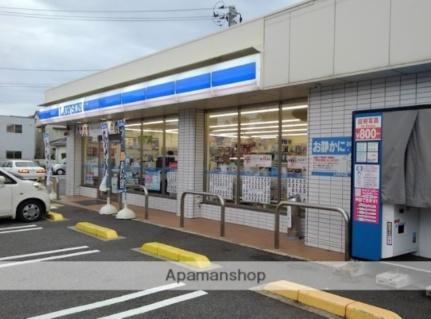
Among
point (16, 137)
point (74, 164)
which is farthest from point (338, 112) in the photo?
point (16, 137)

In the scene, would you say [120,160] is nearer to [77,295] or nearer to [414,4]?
[77,295]

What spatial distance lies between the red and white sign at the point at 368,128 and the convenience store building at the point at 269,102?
0.97 ft

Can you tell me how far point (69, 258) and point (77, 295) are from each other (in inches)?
77.5

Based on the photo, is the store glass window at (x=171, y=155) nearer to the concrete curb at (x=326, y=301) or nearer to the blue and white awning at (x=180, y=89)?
the blue and white awning at (x=180, y=89)

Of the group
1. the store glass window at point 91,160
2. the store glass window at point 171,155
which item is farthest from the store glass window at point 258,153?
the store glass window at point 91,160

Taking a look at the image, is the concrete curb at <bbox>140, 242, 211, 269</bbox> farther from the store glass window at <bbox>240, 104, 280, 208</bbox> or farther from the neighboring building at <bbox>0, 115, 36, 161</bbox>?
the neighboring building at <bbox>0, 115, 36, 161</bbox>

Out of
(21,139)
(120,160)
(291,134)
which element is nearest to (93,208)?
(120,160)

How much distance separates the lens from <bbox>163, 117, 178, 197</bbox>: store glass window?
1256cm

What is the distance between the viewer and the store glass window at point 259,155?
9.82 metres

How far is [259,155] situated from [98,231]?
3.96 meters

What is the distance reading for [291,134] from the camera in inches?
376

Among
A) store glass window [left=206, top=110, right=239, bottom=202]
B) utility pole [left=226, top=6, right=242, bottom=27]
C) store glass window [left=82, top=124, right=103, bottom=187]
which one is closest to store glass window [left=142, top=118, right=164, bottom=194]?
store glass window [left=206, top=110, right=239, bottom=202]

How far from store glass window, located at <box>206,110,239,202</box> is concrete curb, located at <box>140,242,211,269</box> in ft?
11.9

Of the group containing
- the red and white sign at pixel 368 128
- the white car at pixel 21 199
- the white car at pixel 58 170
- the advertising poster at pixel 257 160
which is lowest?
the white car at pixel 58 170
